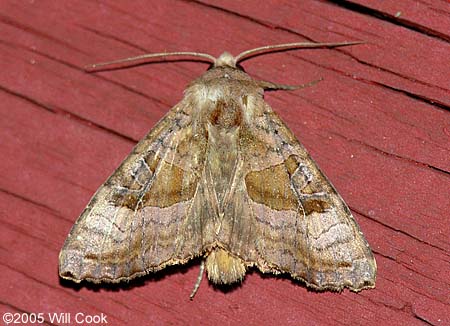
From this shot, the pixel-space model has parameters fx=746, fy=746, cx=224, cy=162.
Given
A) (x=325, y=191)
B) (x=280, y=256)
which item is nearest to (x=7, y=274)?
(x=280, y=256)

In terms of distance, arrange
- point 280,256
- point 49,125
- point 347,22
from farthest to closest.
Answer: point 49,125 → point 347,22 → point 280,256

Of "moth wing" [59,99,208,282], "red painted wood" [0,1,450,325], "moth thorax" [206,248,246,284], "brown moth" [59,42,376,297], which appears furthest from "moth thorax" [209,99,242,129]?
"moth thorax" [206,248,246,284]

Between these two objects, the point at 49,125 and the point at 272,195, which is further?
the point at 49,125

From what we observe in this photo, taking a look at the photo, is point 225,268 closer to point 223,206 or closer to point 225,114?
point 223,206

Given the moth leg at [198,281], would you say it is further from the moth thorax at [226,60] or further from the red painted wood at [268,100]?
the moth thorax at [226,60]

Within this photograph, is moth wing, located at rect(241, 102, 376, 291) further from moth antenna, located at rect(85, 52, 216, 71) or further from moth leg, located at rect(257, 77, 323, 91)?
moth antenna, located at rect(85, 52, 216, 71)

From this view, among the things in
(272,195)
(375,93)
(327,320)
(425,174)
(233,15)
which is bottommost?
(327,320)

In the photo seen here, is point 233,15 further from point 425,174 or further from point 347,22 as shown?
point 425,174

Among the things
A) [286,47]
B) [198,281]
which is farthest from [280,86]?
[198,281]
